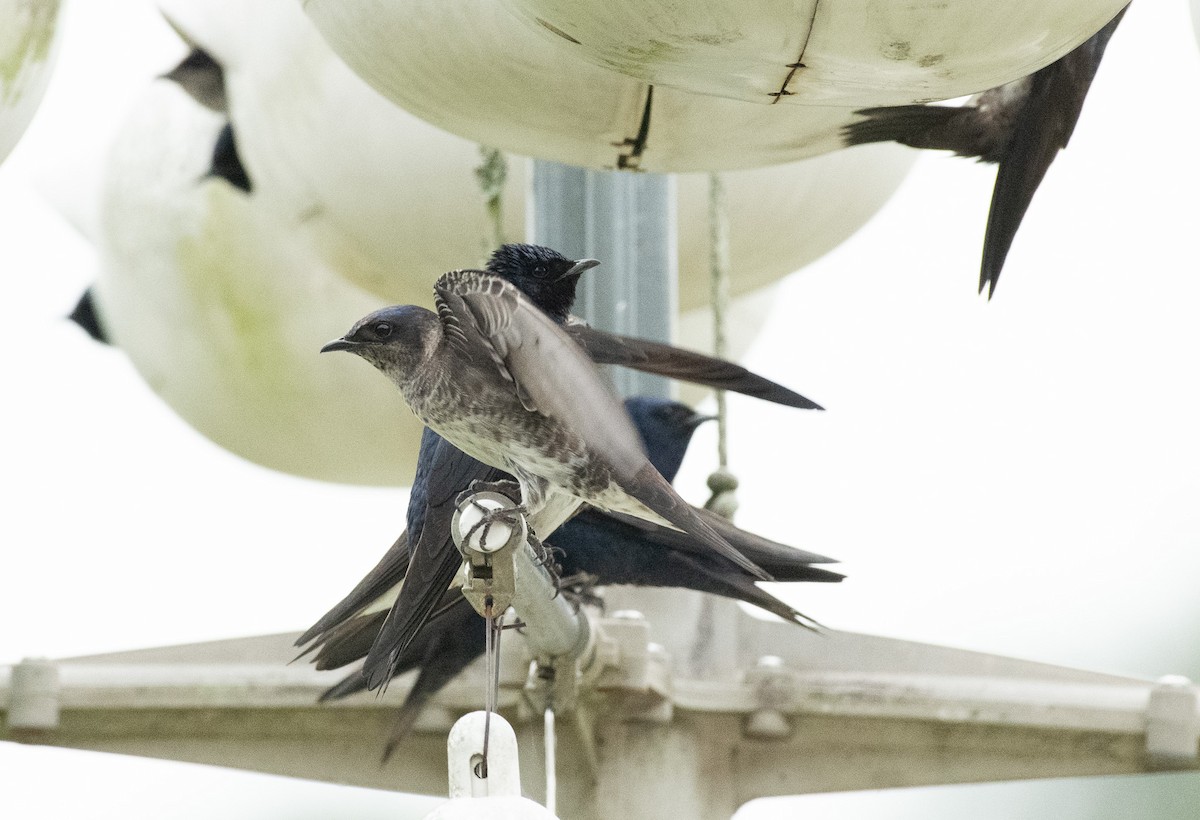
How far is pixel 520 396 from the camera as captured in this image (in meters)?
1.79

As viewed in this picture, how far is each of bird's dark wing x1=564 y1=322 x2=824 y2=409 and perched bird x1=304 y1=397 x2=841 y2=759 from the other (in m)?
0.59

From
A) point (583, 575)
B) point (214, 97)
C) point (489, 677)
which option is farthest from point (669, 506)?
point (214, 97)

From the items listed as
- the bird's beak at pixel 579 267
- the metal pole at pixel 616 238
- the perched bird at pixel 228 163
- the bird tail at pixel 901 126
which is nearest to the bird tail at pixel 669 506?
the bird's beak at pixel 579 267

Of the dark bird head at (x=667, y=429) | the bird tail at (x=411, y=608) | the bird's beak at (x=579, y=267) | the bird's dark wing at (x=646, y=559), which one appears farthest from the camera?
the dark bird head at (x=667, y=429)

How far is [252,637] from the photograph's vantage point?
286 centimetres

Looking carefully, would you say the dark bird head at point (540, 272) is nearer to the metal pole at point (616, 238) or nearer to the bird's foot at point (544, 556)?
the bird's foot at point (544, 556)

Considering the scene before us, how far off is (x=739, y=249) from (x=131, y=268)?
1.25m

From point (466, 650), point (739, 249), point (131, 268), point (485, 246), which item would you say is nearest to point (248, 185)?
point (131, 268)

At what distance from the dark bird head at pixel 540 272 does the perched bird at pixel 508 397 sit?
0.37 ft

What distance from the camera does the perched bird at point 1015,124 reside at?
2.28 m

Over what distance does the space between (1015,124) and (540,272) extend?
2.04 feet

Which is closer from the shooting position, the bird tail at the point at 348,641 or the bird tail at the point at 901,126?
the bird tail at the point at 901,126

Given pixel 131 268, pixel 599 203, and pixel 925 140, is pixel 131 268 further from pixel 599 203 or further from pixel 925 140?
pixel 925 140

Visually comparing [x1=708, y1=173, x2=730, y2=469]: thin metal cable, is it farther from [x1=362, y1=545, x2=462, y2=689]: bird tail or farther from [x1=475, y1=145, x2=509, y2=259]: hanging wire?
[x1=362, y1=545, x2=462, y2=689]: bird tail
